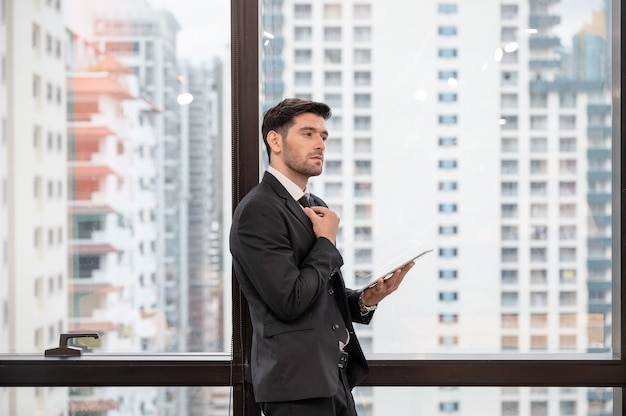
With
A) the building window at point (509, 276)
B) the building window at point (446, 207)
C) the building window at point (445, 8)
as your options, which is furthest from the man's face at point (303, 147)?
the building window at point (509, 276)

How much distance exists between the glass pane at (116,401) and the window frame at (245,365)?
0.26 feet

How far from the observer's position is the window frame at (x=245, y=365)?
2.24 meters

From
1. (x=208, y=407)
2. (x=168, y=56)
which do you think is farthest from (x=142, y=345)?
(x=168, y=56)

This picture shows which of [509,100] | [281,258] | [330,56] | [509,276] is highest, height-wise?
[330,56]

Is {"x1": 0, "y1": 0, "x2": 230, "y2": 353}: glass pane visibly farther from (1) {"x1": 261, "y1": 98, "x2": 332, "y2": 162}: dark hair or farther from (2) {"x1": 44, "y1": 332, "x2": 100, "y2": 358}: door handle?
(1) {"x1": 261, "y1": 98, "x2": 332, "y2": 162}: dark hair

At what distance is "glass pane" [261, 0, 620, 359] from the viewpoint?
7.45 ft

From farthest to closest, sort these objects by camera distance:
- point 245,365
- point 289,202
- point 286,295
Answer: point 245,365 → point 289,202 → point 286,295

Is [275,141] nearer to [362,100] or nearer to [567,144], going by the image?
[362,100]

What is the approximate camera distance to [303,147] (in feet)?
6.20

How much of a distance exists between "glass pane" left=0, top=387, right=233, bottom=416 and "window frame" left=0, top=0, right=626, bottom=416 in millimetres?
80

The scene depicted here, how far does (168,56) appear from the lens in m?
2.29

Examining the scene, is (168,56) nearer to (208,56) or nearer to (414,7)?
(208,56)

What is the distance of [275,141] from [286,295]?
462 mm

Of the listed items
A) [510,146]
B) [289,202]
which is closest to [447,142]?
[510,146]
